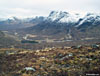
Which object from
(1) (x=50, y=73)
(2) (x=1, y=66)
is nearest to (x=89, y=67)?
(1) (x=50, y=73)

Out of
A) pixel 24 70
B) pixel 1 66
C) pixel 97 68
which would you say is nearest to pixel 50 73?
pixel 24 70

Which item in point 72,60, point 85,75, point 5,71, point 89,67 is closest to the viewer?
point 85,75

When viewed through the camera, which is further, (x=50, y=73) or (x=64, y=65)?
(x=64, y=65)

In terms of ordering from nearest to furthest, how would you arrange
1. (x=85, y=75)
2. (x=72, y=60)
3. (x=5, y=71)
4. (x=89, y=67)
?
(x=85, y=75)
(x=89, y=67)
(x=5, y=71)
(x=72, y=60)

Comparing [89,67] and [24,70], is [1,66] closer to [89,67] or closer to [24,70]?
[24,70]

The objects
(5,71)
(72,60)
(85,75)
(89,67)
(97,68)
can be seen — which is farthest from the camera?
(72,60)

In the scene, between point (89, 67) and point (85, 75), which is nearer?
point (85, 75)

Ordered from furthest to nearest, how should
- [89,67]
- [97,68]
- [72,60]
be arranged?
[72,60], [89,67], [97,68]

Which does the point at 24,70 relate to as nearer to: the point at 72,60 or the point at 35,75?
the point at 35,75
